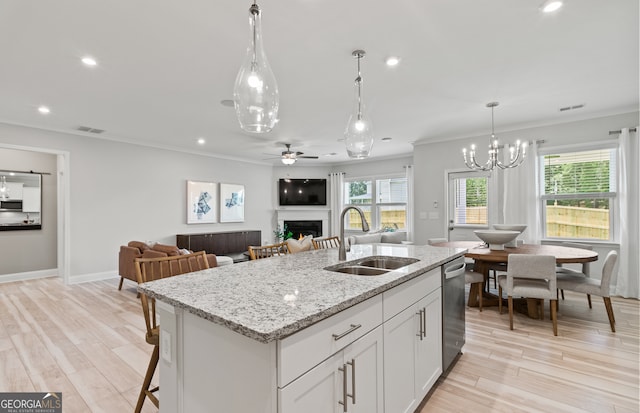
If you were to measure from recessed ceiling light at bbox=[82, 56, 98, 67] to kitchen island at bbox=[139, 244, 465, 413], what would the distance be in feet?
7.93

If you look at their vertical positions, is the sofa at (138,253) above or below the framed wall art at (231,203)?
below

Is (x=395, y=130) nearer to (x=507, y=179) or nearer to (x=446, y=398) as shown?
(x=507, y=179)

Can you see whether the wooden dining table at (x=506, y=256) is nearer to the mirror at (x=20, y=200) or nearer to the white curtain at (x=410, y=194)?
the white curtain at (x=410, y=194)

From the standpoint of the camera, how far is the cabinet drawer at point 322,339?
100 centimetres

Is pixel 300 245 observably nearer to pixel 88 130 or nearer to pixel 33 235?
pixel 88 130

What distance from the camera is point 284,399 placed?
0.99 metres

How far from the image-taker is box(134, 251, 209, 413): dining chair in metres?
1.75

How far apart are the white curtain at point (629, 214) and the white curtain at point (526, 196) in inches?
38.7

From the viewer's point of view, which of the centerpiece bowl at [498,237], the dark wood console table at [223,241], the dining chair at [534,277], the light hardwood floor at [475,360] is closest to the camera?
the light hardwood floor at [475,360]

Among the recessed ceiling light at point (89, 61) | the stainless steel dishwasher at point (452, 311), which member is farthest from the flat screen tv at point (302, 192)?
the stainless steel dishwasher at point (452, 311)

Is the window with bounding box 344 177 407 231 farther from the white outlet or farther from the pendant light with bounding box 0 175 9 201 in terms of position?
the pendant light with bounding box 0 175 9 201

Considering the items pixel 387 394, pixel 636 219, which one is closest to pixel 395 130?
pixel 636 219

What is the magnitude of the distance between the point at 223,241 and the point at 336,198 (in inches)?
131

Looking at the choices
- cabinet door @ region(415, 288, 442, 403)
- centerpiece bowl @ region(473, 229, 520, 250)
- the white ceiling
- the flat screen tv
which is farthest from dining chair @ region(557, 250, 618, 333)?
the flat screen tv
